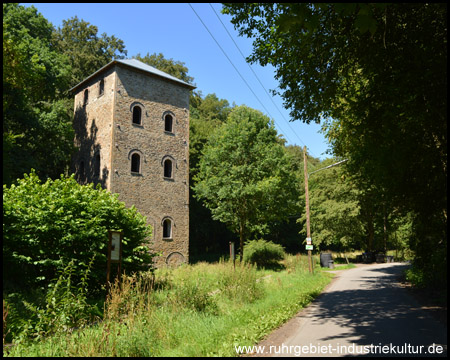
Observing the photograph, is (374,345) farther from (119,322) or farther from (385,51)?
(385,51)

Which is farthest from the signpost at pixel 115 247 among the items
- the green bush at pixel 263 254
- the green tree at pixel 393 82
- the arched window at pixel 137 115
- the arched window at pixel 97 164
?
the green bush at pixel 263 254

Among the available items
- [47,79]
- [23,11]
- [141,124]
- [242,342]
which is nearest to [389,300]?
[242,342]

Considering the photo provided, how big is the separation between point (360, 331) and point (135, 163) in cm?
1935

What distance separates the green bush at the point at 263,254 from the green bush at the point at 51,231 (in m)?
14.5

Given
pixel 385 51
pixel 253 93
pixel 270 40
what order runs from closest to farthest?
pixel 385 51
pixel 270 40
pixel 253 93

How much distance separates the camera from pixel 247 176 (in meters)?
24.8

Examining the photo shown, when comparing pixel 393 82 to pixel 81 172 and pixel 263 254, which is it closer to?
pixel 263 254

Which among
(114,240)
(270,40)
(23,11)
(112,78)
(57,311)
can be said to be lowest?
(57,311)

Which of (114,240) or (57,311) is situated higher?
(114,240)

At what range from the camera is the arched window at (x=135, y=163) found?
22938mm

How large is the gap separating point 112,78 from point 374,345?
890 inches

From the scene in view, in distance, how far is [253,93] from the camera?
13.9 m

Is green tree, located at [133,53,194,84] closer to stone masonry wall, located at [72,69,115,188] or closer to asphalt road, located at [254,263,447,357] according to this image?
stone masonry wall, located at [72,69,115,188]

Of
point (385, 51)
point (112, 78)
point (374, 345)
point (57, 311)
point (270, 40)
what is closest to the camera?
point (374, 345)
